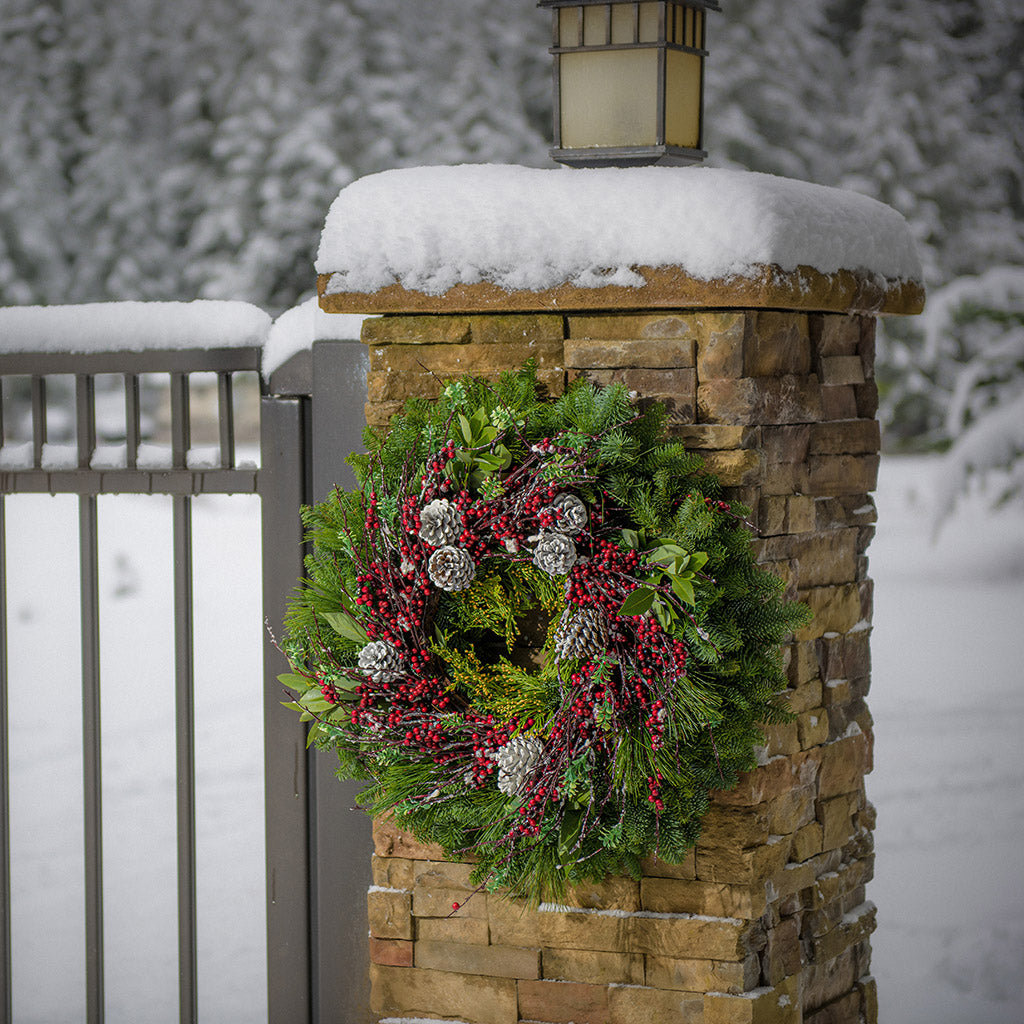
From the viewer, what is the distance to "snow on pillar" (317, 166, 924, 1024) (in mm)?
1575

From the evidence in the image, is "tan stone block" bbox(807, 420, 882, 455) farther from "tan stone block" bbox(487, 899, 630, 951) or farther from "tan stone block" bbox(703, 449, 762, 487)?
"tan stone block" bbox(487, 899, 630, 951)

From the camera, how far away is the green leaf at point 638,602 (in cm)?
147

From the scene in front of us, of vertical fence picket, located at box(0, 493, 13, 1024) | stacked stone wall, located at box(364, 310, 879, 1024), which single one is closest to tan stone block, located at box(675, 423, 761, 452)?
stacked stone wall, located at box(364, 310, 879, 1024)

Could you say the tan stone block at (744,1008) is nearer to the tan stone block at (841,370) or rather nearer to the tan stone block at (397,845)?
the tan stone block at (397,845)

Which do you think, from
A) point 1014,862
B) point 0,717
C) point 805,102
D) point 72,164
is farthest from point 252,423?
point 0,717

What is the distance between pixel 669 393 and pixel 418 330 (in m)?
0.36

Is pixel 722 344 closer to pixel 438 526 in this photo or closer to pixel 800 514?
pixel 800 514

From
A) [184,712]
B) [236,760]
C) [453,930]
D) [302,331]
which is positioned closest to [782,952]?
[453,930]

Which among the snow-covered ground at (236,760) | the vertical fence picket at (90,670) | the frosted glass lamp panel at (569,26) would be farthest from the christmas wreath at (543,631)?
the snow-covered ground at (236,760)

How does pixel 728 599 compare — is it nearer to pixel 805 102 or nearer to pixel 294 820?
pixel 294 820

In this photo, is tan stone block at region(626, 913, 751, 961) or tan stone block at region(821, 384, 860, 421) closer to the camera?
tan stone block at region(626, 913, 751, 961)

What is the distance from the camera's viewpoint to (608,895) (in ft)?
5.51

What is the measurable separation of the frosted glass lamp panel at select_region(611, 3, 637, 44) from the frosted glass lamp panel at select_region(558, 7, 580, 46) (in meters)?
0.05

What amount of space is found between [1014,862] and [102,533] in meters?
6.58
